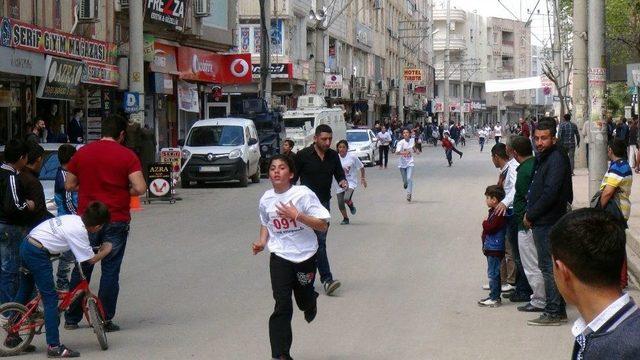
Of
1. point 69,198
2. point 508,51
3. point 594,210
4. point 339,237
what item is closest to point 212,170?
point 339,237

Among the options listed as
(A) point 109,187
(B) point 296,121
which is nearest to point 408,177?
(A) point 109,187

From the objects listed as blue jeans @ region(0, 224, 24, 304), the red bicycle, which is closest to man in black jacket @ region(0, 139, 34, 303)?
blue jeans @ region(0, 224, 24, 304)

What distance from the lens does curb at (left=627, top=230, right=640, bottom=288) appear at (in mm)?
12923

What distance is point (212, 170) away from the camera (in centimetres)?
3047

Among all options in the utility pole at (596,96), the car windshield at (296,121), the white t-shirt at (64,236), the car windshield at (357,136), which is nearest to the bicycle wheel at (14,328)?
the white t-shirt at (64,236)

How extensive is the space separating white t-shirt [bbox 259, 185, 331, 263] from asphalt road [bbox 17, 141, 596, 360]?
2.86 ft

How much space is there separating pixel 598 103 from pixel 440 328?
8.93 metres

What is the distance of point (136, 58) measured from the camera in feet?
85.2

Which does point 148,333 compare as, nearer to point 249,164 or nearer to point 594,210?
point 594,210

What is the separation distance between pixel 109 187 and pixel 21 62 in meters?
16.2

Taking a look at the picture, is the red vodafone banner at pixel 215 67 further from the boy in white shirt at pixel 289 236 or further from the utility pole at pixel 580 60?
the boy in white shirt at pixel 289 236

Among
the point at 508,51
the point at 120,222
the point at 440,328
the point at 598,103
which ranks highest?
the point at 508,51

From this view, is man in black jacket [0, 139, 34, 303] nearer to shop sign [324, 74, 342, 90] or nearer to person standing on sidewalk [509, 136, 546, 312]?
person standing on sidewalk [509, 136, 546, 312]

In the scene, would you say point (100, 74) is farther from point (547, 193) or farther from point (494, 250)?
point (547, 193)
